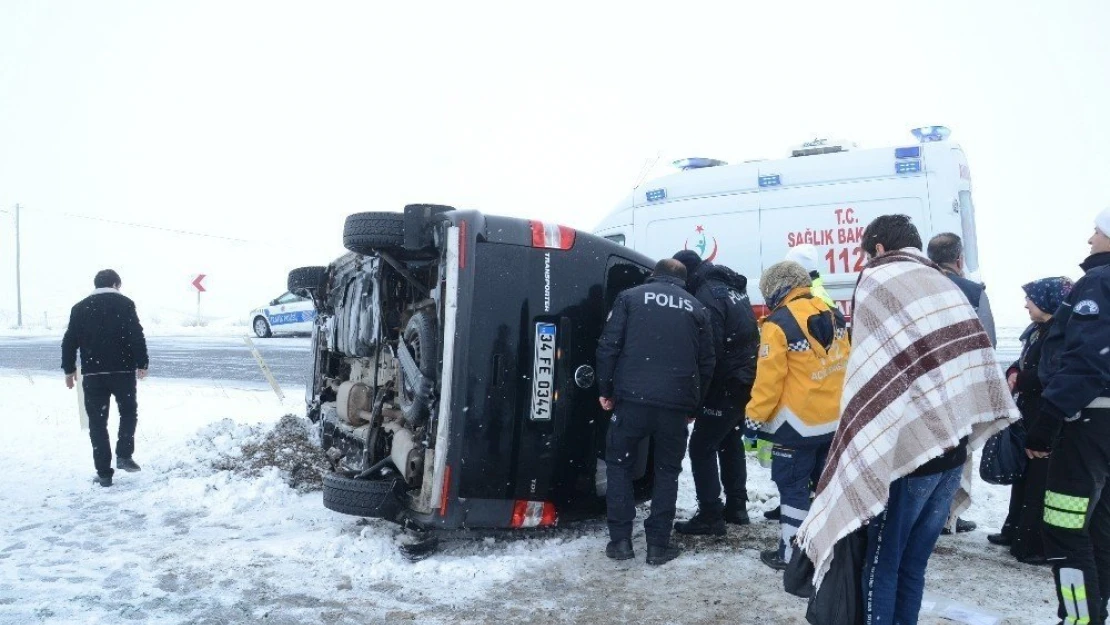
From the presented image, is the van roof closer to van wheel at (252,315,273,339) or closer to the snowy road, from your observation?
the snowy road

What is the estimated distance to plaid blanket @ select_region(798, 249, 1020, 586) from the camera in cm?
297

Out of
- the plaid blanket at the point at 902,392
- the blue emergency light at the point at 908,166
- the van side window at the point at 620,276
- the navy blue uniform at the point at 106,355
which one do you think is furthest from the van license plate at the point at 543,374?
the blue emergency light at the point at 908,166

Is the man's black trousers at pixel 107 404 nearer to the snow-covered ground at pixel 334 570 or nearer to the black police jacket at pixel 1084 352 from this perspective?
the snow-covered ground at pixel 334 570

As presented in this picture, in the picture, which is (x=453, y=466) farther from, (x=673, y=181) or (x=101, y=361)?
(x=673, y=181)

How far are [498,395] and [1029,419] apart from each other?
294 cm

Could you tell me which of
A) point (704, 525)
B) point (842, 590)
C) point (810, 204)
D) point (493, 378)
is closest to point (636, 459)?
point (704, 525)

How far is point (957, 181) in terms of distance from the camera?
7449mm

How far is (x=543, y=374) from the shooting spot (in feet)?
15.3

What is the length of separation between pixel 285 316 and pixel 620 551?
2162 centimetres

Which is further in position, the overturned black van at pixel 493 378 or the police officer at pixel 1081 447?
the overturned black van at pixel 493 378

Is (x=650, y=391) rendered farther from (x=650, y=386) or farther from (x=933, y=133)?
(x=933, y=133)

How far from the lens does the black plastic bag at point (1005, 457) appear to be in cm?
464

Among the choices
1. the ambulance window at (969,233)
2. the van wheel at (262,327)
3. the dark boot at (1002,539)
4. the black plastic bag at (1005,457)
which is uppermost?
the ambulance window at (969,233)

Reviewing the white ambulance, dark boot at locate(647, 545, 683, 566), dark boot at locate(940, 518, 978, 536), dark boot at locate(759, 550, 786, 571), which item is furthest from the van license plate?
the white ambulance
